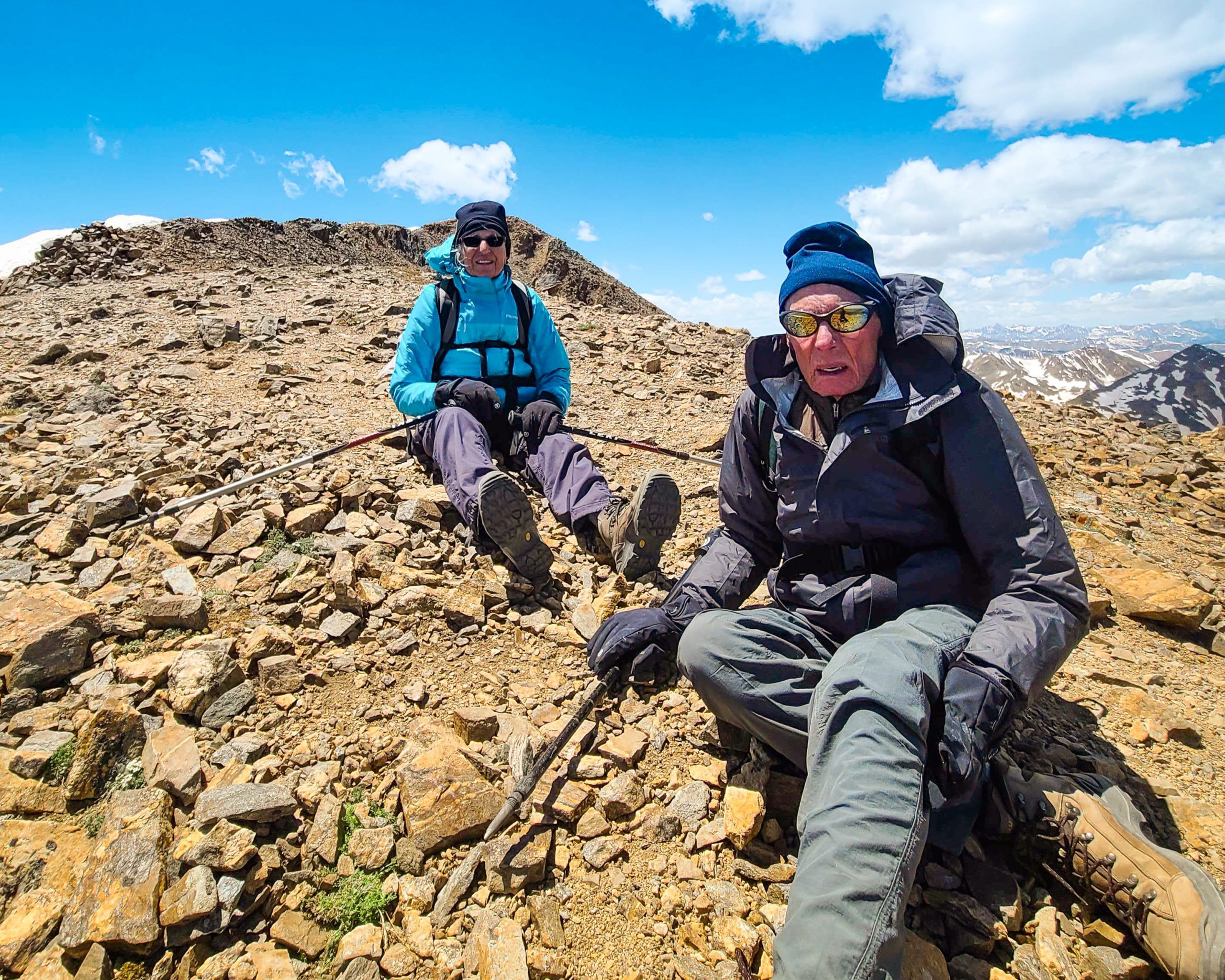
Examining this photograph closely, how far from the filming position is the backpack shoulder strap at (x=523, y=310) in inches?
232

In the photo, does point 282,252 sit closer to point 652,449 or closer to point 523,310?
point 523,310

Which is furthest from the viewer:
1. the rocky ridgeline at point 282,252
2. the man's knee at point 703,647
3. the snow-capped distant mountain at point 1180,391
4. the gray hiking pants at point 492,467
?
the snow-capped distant mountain at point 1180,391

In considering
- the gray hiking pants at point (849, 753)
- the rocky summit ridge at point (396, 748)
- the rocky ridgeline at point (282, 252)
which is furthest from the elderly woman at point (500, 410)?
the rocky ridgeline at point (282, 252)

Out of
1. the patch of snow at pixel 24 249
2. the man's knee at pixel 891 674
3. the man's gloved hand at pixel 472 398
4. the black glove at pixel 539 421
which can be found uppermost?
the patch of snow at pixel 24 249

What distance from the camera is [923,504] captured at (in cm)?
261

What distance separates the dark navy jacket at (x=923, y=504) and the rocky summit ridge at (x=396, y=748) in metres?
0.85

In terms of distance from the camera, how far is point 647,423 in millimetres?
7973

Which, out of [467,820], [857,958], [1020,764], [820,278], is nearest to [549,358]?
[820,278]

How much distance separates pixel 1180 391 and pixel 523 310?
3958cm

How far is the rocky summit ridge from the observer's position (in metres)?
2.14

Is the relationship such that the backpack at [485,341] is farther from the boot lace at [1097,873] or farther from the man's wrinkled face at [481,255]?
the boot lace at [1097,873]

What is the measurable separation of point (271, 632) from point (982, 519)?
352 centimetres

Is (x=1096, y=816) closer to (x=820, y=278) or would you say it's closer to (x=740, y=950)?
(x=740, y=950)

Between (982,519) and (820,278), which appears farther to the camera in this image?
(820,278)
